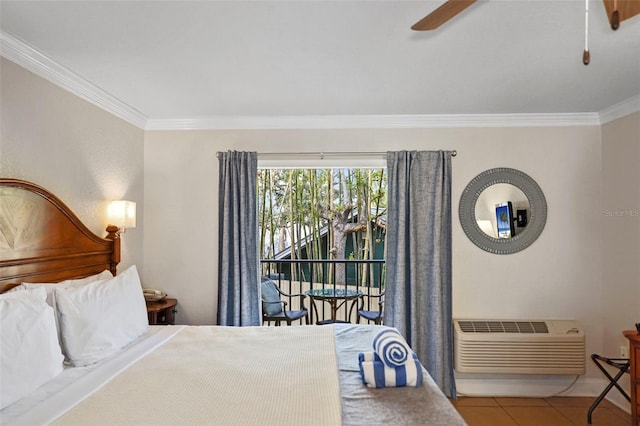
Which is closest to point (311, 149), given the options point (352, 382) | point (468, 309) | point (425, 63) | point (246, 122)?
point (246, 122)

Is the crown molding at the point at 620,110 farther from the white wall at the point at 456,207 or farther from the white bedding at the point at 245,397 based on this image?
the white bedding at the point at 245,397

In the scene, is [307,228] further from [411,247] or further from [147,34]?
[147,34]

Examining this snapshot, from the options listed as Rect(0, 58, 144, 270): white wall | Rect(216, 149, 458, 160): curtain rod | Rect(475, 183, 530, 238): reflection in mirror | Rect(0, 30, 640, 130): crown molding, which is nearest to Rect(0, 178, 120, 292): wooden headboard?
Rect(0, 58, 144, 270): white wall

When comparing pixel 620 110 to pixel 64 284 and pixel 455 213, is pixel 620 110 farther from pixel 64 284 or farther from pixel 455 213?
pixel 64 284

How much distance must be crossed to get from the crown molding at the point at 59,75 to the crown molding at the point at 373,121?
52 cm

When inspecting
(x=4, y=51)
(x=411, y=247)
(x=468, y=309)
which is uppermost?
(x=4, y=51)

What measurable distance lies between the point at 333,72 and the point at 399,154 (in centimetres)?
122

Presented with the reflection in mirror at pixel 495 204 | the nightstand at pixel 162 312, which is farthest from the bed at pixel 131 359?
the reflection in mirror at pixel 495 204

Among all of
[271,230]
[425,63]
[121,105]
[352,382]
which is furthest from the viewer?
[271,230]

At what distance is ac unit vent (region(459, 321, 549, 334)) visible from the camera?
3369 millimetres

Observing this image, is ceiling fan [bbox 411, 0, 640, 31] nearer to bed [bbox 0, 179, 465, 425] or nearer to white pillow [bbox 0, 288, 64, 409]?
bed [bbox 0, 179, 465, 425]

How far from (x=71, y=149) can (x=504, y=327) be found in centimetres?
372

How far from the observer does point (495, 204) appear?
353 cm

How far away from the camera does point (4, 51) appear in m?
2.09
